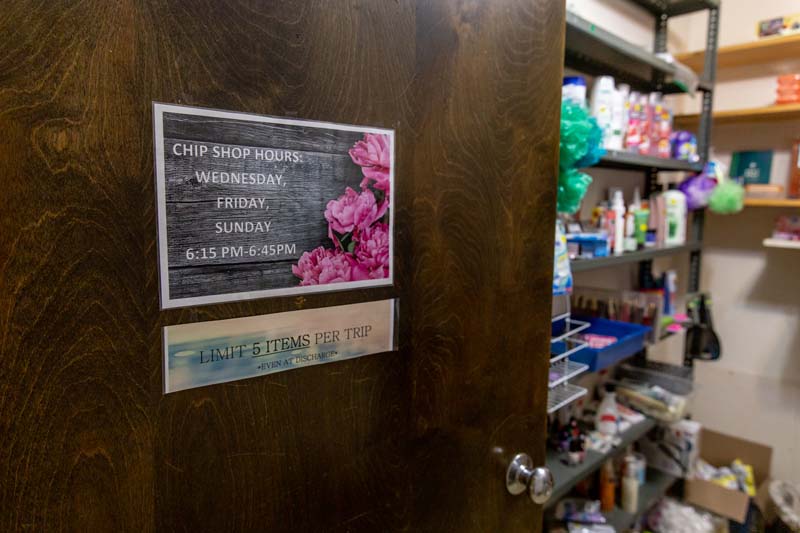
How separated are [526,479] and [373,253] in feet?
1.77

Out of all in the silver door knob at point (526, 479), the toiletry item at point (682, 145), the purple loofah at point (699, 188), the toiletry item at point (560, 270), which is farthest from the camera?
the purple loofah at point (699, 188)

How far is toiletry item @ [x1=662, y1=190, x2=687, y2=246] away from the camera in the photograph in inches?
71.4

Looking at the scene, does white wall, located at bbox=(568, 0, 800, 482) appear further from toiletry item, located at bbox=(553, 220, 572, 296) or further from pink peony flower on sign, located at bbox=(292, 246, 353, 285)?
pink peony flower on sign, located at bbox=(292, 246, 353, 285)

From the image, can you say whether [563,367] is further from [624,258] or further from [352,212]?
[352,212]

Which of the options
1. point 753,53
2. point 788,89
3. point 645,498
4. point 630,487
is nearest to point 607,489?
point 630,487

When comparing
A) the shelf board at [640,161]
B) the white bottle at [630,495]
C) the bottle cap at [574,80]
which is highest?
the bottle cap at [574,80]

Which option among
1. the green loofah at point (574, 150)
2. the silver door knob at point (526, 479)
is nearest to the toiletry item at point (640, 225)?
the green loofah at point (574, 150)

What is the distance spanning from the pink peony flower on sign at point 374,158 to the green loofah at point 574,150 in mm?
593

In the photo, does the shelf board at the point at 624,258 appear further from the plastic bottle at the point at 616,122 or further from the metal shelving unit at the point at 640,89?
the plastic bottle at the point at 616,122

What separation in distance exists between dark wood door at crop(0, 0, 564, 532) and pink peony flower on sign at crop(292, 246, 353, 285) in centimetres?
3

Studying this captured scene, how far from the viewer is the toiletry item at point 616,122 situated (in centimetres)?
142

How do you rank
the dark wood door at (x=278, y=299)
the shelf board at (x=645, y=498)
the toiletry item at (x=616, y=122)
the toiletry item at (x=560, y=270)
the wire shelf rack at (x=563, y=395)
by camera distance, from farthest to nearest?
1. the shelf board at (x=645, y=498)
2. the toiletry item at (x=616, y=122)
3. the wire shelf rack at (x=563, y=395)
4. the toiletry item at (x=560, y=270)
5. the dark wood door at (x=278, y=299)

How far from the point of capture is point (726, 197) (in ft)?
6.27

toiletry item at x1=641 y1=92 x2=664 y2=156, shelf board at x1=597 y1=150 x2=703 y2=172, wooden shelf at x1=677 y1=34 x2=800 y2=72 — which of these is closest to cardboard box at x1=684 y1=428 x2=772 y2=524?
shelf board at x1=597 y1=150 x2=703 y2=172
